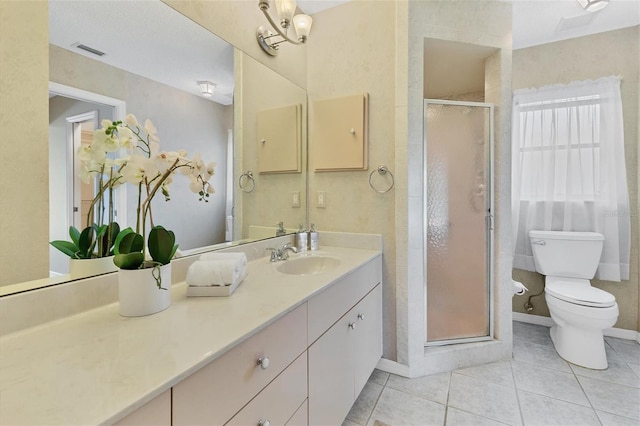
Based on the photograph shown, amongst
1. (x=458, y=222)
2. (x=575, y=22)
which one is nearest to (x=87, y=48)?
(x=458, y=222)

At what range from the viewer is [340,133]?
1931 mm

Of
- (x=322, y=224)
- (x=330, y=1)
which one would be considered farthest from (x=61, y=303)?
(x=330, y=1)

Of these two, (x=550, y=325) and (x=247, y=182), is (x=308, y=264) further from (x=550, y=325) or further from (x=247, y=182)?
(x=550, y=325)

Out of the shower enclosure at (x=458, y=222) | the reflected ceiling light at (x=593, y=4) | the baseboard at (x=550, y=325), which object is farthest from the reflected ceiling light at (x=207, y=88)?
the baseboard at (x=550, y=325)

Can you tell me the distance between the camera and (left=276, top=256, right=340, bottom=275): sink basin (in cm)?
159

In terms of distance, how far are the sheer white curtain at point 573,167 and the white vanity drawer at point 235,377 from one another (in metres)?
2.44

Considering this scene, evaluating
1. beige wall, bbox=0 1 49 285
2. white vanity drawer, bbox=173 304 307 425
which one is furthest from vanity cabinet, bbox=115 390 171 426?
beige wall, bbox=0 1 49 285

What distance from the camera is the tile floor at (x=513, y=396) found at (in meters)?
1.44

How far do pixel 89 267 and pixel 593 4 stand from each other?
308 cm

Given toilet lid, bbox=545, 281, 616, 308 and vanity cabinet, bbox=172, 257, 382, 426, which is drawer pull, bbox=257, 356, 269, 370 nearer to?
vanity cabinet, bbox=172, 257, 382, 426

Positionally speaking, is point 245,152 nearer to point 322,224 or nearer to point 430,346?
point 322,224

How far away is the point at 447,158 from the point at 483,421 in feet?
4.97

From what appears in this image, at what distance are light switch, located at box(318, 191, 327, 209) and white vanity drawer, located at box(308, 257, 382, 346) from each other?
0.56 m

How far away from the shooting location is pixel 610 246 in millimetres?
2191
